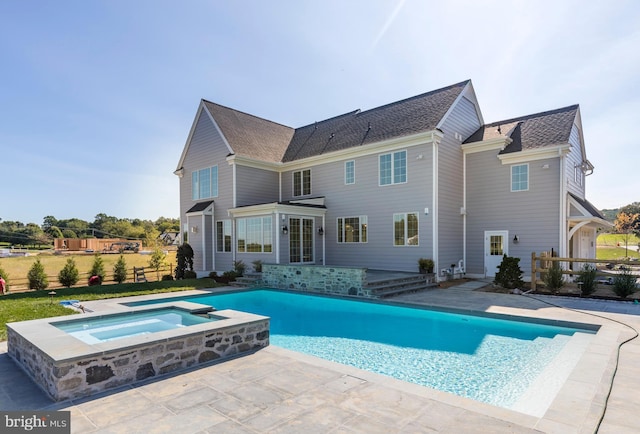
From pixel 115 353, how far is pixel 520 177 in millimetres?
15021

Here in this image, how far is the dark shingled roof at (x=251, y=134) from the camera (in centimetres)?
1847

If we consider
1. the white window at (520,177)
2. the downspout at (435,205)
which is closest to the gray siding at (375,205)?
the downspout at (435,205)

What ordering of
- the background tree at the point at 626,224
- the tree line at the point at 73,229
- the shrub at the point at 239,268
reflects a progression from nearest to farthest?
the shrub at the point at 239,268
the background tree at the point at 626,224
the tree line at the point at 73,229

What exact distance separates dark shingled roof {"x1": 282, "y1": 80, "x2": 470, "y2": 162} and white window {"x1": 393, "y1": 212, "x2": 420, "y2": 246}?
3333 mm

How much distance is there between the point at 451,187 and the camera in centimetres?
1509

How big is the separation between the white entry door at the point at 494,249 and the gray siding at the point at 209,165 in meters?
11.8

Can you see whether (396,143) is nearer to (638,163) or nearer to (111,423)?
(111,423)

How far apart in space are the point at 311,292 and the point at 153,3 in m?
10.4

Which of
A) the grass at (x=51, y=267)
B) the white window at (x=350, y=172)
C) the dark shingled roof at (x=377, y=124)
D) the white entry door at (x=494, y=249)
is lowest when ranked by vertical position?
the grass at (x=51, y=267)

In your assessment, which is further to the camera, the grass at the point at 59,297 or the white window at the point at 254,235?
the white window at the point at 254,235

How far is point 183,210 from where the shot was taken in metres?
20.9

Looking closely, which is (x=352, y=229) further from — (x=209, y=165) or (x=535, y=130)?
(x=535, y=130)

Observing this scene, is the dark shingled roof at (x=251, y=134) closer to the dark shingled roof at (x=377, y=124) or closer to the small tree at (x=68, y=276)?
the dark shingled roof at (x=377, y=124)

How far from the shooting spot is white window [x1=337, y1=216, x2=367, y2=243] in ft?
53.1
